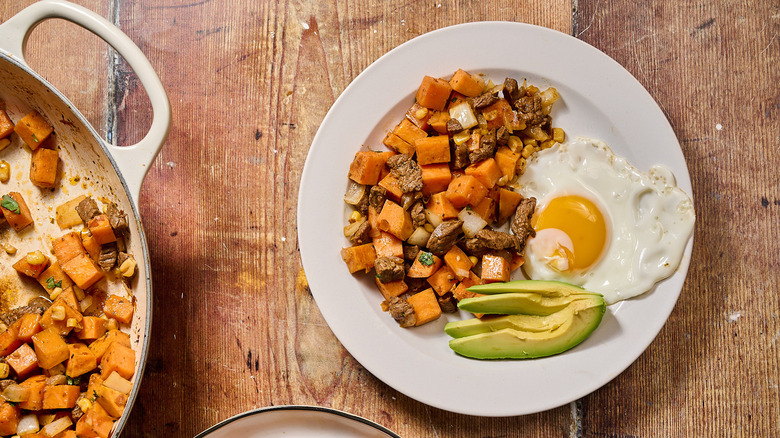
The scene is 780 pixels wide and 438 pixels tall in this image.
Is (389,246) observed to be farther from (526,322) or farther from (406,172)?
(526,322)

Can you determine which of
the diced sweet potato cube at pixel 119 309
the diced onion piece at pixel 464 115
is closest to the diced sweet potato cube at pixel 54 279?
the diced sweet potato cube at pixel 119 309

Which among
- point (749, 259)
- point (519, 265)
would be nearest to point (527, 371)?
point (519, 265)

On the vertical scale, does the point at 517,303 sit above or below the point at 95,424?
above

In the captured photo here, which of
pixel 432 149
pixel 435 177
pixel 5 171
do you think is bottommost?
pixel 5 171

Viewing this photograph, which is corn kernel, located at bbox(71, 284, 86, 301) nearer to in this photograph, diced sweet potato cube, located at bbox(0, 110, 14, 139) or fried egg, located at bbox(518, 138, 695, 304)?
diced sweet potato cube, located at bbox(0, 110, 14, 139)

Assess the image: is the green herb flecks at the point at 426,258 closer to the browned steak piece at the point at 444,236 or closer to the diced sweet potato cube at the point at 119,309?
the browned steak piece at the point at 444,236

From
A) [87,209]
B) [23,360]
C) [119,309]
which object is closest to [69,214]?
[87,209]
